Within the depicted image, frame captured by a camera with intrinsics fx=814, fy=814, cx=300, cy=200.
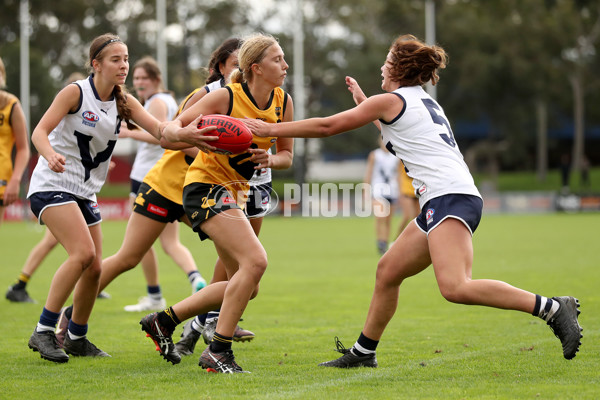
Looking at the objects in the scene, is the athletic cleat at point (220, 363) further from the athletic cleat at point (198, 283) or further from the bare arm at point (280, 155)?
the athletic cleat at point (198, 283)

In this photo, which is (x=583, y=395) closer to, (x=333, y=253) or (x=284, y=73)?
(x=284, y=73)

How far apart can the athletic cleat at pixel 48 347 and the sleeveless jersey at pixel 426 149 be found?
2.71 metres

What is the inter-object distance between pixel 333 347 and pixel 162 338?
4.52ft

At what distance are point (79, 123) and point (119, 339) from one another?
6.38 ft

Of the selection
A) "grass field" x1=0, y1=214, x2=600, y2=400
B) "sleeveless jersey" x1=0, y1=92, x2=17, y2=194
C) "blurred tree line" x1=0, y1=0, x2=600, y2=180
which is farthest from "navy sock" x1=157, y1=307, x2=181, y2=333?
"blurred tree line" x1=0, y1=0, x2=600, y2=180

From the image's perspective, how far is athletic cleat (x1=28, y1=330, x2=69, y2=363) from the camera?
5611mm

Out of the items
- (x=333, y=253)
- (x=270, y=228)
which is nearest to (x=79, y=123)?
(x=333, y=253)

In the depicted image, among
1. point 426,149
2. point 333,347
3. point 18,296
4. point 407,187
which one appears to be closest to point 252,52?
point 426,149

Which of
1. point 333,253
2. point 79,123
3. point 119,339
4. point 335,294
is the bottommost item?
point 333,253

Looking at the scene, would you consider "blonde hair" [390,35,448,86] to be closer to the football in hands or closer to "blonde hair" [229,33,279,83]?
"blonde hair" [229,33,279,83]

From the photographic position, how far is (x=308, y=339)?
6.54m

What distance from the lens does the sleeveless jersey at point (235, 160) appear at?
5.28 m

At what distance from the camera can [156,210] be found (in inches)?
242
